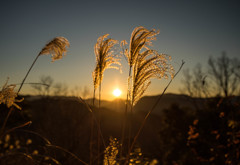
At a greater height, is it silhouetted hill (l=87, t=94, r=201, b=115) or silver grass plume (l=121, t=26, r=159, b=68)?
silver grass plume (l=121, t=26, r=159, b=68)

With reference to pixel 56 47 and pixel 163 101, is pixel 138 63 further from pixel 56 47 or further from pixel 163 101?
pixel 163 101

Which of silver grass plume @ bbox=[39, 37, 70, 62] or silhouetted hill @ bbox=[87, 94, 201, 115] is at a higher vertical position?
silver grass plume @ bbox=[39, 37, 70, 62]

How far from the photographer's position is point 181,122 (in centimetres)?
1292

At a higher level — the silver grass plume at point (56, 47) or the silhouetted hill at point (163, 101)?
the silver grass plume at point (56, 47)

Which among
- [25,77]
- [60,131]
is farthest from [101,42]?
[60,131]

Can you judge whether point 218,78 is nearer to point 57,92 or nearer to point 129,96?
point 57,92

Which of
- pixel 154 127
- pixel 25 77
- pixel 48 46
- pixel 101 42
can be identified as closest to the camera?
pixel 25 77

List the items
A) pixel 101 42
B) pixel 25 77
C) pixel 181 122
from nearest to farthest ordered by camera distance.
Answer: pixel 25 77, pixel 101 42, pixel 181 122

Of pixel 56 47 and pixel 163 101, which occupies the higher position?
pixel 56 47

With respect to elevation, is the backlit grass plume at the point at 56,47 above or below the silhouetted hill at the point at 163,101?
above

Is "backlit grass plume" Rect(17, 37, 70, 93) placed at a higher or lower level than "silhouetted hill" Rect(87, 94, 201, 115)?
higher

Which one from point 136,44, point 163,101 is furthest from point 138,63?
point 163,101

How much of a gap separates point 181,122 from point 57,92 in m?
10.3

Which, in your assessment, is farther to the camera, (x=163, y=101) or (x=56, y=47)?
(x=163, y=101)
